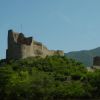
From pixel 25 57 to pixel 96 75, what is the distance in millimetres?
16660

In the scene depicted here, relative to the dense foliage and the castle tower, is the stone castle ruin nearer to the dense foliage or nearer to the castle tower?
the castle tower

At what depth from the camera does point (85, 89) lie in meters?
63.0

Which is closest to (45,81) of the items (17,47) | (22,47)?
(22,47)

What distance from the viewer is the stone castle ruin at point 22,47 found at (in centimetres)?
7988

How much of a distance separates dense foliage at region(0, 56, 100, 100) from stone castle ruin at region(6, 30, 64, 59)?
1.98 m

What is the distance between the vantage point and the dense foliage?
61.8 m

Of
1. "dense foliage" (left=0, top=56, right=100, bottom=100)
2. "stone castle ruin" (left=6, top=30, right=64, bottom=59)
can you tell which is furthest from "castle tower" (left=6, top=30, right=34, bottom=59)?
"dense foliage" (left=0, top=56, right=100, bottom=100)

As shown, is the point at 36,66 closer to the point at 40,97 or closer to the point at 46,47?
the point at 46,47

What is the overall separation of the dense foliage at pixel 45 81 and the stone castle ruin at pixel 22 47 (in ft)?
6.51

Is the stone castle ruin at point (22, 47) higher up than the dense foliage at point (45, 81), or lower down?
higher up

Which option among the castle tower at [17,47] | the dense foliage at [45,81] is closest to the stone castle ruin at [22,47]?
the castle tower at [17,47]

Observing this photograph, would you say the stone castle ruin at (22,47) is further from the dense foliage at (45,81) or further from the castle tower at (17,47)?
the dense foliage at (45,81)

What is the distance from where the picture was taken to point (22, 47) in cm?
8006

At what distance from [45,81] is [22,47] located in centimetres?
1741
